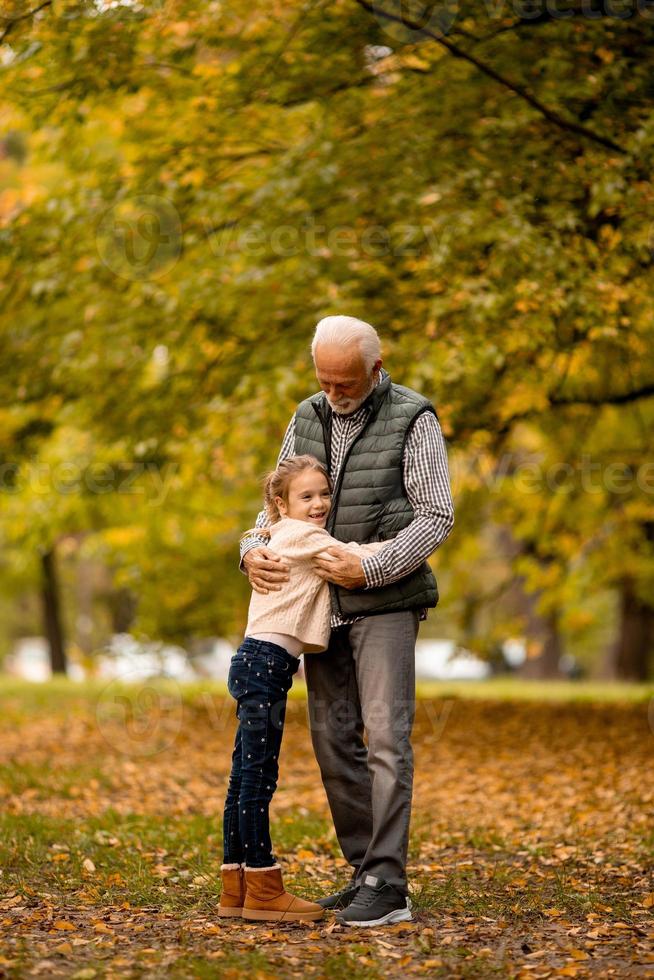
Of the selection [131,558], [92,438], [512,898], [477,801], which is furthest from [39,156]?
[512,898]

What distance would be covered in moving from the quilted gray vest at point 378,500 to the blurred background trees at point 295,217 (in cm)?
316

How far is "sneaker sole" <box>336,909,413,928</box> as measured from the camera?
15.0 feet

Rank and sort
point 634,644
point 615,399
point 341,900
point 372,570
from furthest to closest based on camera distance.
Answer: point 634,644
point 615,399
point 341,900
point 372,570

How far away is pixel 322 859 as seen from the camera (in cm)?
624

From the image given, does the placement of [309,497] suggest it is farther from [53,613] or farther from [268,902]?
[53,613]

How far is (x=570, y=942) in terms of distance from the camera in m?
4.47

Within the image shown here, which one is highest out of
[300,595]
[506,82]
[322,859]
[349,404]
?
[506,82]

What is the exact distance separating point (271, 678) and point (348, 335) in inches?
50.4

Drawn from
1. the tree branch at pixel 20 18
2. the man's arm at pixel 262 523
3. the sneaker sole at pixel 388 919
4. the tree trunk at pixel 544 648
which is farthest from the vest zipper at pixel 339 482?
the tree trunk at pixel 544 648

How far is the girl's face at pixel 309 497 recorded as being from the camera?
471 cm

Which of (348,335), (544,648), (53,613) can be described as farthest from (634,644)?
(348,335)

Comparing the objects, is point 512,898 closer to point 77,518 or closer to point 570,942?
point 570,942

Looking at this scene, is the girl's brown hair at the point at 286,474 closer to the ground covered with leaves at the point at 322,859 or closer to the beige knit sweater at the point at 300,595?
the beige knit sweater at the point at 300,595

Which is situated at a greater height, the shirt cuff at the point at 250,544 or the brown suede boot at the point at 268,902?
the shirt cuff at the point at 250,544
